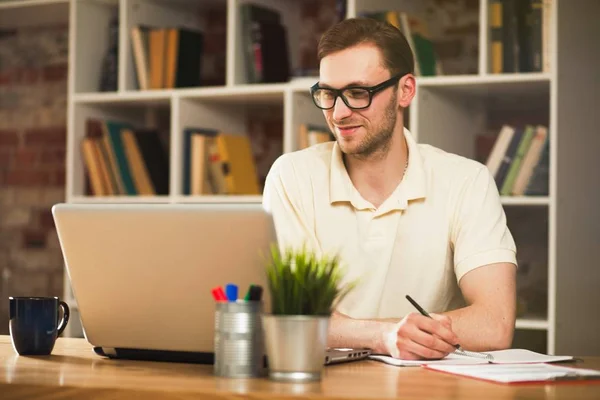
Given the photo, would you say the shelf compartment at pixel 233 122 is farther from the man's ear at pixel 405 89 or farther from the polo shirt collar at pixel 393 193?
the polo shirt collar at pixel 393 193

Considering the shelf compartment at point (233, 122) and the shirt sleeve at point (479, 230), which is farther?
the shelf compartment at point (233, 122)

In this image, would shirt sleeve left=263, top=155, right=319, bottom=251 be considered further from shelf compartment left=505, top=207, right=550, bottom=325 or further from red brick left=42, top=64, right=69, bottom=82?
red brick left=42, top=64, right=69, bottom=82

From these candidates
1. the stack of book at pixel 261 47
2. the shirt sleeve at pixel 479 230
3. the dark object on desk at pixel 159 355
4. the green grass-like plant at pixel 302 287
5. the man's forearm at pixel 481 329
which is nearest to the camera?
the green grass-like plant at pixel 302 287

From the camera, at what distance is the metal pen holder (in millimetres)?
1450

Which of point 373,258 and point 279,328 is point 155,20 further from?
point 279,328

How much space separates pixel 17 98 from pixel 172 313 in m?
3.05

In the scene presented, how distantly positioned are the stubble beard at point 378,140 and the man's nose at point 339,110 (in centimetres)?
7

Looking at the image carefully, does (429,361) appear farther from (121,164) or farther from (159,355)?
(121,164)

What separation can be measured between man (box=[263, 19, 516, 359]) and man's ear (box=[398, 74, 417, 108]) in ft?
0.07

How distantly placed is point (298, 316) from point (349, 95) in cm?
105

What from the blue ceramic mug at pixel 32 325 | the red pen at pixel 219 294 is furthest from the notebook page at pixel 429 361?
the blue ceramic mug at pixel 32 325

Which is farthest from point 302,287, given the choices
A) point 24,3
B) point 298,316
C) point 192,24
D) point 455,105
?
point 24,3

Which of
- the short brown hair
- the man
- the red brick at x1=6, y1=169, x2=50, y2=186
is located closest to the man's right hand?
the man

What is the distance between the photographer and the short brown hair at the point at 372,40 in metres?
2.38
